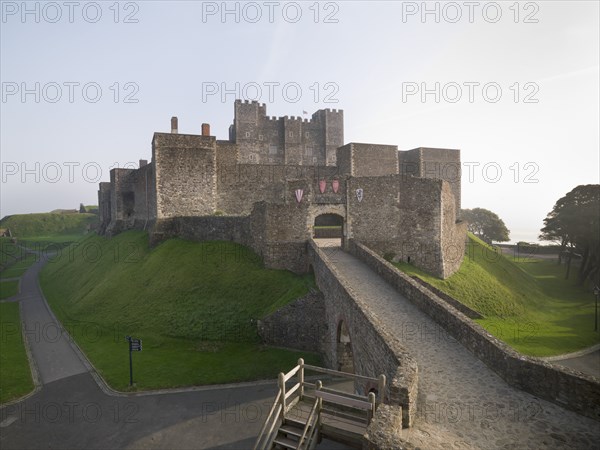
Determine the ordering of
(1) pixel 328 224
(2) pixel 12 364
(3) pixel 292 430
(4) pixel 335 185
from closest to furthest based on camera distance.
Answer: (3) pixel 292 430 → (2) pixel 12 364 → (4) pixel 335 185 → (1) pixel 328 224

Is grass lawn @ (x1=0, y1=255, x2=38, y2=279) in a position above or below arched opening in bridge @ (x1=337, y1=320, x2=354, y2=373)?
below

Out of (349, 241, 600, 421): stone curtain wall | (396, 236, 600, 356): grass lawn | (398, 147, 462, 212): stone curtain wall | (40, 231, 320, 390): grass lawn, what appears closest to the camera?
(349, 241, 600, 421): stone curtain wall

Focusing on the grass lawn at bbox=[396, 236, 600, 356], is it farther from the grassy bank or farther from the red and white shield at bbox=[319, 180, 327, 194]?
the grassy bank

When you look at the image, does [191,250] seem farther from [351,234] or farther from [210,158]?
[351,234]

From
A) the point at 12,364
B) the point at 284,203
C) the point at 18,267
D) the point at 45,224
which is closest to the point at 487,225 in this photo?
the point at 284,203

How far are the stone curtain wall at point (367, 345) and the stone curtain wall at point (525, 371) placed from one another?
2.70m

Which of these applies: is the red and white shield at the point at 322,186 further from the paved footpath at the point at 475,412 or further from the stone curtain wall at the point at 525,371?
the paved footpath at the point at 475,412

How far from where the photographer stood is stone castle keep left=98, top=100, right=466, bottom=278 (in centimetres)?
2305

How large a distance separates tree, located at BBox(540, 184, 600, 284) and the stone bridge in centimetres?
3090

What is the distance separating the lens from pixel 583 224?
34219 millimetres

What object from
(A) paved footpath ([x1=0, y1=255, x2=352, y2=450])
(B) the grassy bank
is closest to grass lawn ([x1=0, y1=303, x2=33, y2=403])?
(A) paved footpath ([x1=0, y1=255, x2=352, y2=450])

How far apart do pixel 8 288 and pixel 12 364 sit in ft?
78.5

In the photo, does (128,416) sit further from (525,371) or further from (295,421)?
(525,371)

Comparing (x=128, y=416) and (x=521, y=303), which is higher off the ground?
(x=521, y=303)
